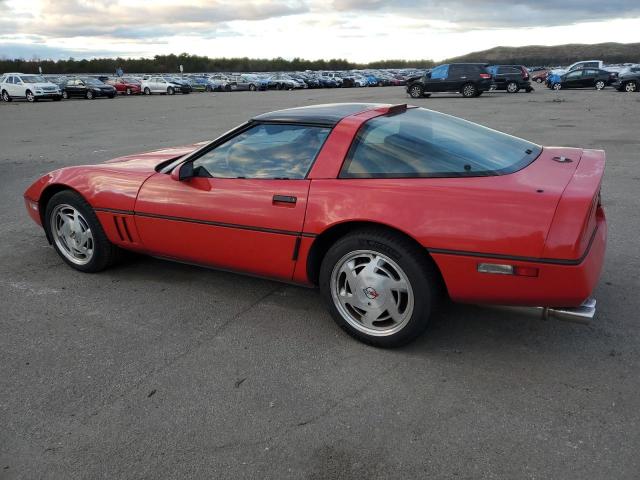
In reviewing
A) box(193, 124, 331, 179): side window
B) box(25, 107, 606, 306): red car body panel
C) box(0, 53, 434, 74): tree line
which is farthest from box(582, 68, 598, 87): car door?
box(0, 53, 434, 74): tree line

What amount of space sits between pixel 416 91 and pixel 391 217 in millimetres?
26102

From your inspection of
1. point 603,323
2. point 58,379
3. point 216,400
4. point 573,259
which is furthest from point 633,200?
point 58,379

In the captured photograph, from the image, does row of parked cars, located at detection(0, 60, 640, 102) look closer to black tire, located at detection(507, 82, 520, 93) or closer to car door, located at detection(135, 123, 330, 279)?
black tire, located at detection(507, 82, 520, 93)

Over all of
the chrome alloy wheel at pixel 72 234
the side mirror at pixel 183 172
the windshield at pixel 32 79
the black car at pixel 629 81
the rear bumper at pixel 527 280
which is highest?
the black car at pixel 629 81

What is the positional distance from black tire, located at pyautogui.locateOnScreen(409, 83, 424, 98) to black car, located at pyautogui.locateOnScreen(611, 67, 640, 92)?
35.9ft

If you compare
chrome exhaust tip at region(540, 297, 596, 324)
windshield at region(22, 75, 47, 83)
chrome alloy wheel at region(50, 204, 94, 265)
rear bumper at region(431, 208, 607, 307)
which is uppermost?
windshield at region(22, 75, 47, 83)

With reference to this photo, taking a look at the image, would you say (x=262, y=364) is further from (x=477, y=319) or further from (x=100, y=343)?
(x=477, y=319)

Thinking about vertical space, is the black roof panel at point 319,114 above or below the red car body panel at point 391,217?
above

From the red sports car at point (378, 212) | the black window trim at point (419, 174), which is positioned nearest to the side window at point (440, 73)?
the red sports car at point (378, 212)

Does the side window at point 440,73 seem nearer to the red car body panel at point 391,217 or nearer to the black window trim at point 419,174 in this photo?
the red car body panel at point 391,217

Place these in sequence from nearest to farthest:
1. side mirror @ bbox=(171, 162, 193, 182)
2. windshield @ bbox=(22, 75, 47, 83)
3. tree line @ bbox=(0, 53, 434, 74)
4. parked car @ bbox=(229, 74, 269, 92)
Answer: side mirror @ bbox=(171, 162, 193, 182) < windshield @ bbox=(22, 75, 47, 83) < parked car @ bbox=(229, 74, 269, 92) < tree line @ bbox=(0, 53, 434, 74)

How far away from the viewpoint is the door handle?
322 centimetres

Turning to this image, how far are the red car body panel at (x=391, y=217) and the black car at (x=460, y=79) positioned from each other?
24.4 m

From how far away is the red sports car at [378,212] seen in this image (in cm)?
266
